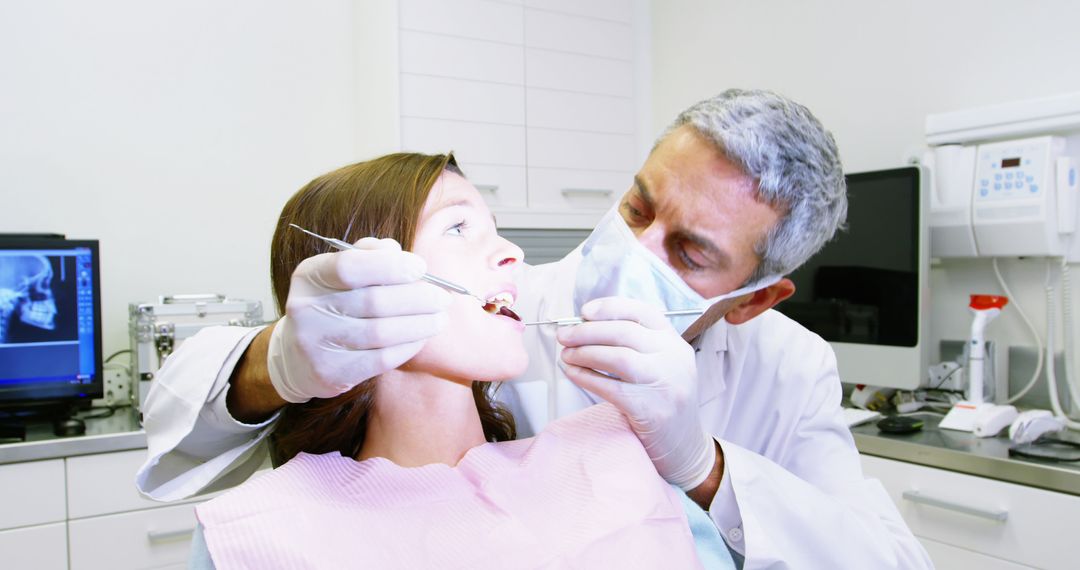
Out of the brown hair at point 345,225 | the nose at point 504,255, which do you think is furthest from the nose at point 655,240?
the brown hair at point 345,225

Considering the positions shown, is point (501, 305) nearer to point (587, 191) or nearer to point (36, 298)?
point (36, 298)

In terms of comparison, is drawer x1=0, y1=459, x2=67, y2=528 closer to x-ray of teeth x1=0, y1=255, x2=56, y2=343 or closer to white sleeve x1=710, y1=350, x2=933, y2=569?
x-ray of teeth x1=0, y1=255, x2=56, y2=343

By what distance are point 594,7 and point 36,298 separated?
7.75 ft

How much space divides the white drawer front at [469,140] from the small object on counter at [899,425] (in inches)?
65.0

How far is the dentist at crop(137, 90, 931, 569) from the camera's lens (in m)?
0.89

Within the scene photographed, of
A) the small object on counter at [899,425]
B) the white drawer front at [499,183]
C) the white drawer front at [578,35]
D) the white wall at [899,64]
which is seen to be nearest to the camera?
the small object on counter at [899,425]

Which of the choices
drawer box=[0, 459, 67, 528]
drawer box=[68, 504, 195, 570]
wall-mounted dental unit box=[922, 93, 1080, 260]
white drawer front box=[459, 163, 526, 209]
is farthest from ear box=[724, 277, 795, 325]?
drawer box=[0, 459, 67, 528]

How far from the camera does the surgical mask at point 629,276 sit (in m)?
1.27

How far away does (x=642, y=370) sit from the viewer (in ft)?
3.28

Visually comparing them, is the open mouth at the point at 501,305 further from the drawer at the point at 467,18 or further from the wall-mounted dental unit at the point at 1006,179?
the drawer at the point at 467,18

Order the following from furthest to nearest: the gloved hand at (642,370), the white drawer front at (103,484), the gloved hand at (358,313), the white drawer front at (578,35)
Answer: the white drawer front at (578,35), the white drawer front at (103,484), the gloved hand at (642,370), the gloved hand at (358,313)

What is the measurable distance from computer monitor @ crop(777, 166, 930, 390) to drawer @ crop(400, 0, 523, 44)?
1459mm

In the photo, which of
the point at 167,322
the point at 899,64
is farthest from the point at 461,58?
the point at 899,64

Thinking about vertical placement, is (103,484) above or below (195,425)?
below
